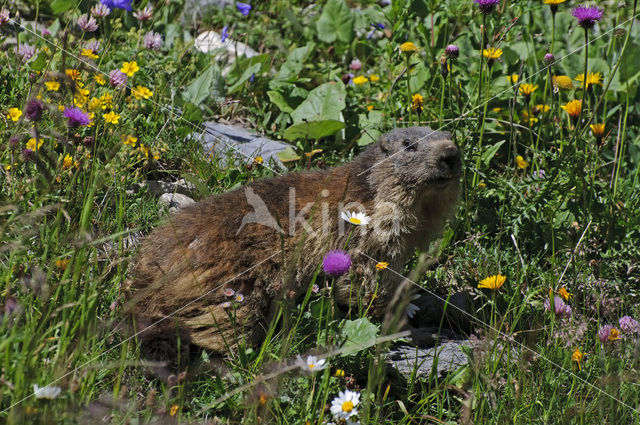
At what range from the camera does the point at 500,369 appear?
355cm

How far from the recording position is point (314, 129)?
18.5ft

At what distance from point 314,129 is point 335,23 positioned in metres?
1.94

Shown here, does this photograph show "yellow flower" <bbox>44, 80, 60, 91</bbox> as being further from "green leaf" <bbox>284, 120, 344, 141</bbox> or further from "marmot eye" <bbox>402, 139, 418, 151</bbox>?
"marmot eye" <bbox>402, 139, 418, 151</bbox>

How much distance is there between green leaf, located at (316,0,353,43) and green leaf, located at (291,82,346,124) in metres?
1.20

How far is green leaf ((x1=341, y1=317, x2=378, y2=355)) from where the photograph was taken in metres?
3.52

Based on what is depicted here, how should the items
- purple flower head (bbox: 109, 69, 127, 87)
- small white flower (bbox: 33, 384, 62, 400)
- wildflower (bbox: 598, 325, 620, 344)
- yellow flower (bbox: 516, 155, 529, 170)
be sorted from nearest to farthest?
small white flower (bbox: 33, 384, 62, 400) < wildflower (bbox: 598, 325, 620, 344) < purple flower head (bbox: 109, 69, 127, 87) < yellow flower (bbox: 516, 155, 529, 170)

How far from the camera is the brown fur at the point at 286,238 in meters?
3.87

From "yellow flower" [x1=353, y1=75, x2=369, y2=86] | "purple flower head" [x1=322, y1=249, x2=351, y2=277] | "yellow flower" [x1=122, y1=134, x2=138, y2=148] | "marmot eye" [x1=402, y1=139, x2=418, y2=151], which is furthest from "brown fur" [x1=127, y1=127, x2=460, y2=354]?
"yellow flower" [x1=353, y1=75, x2=369, y2=86]

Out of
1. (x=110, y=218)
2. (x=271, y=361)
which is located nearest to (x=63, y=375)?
(x=271, y=361)

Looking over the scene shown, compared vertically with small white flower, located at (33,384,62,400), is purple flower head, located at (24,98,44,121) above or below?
above

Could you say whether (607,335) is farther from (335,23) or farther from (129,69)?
(335,23)

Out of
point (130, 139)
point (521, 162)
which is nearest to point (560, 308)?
point (521, 162)

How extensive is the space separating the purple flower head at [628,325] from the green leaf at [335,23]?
13.6ft

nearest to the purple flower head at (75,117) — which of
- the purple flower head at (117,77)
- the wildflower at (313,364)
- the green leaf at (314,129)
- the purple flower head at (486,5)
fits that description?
the purple flower head at (117,77)
